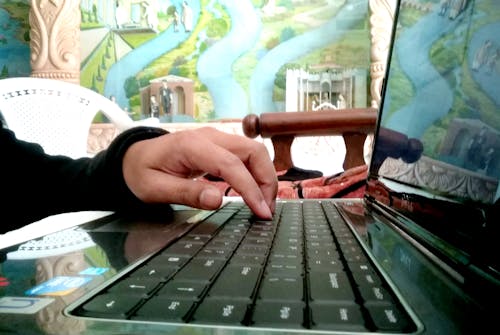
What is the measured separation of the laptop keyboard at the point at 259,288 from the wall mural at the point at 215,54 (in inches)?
98.5

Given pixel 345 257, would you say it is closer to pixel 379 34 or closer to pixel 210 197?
pixel 210 197

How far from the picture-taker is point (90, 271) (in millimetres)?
233

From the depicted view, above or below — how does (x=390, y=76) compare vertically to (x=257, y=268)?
above

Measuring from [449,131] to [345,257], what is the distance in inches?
4.3

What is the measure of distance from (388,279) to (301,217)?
24 centimetres

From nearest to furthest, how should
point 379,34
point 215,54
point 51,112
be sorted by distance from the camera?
point 51,112 → point 379,34 → point 215,54

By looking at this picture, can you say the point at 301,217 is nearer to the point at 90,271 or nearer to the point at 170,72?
the point at 90,271

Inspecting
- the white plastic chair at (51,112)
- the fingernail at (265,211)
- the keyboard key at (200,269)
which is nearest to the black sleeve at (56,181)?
the fingernail at (265,211)

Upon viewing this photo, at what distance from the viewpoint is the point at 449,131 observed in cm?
31

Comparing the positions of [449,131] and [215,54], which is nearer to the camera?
[449,131]

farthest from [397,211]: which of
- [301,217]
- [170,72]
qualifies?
[170,72]

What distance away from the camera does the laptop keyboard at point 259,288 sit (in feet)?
0.55

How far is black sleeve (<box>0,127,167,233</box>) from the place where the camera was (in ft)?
1.70

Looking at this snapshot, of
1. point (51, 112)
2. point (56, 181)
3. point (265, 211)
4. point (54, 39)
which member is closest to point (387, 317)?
point (265, 211)
